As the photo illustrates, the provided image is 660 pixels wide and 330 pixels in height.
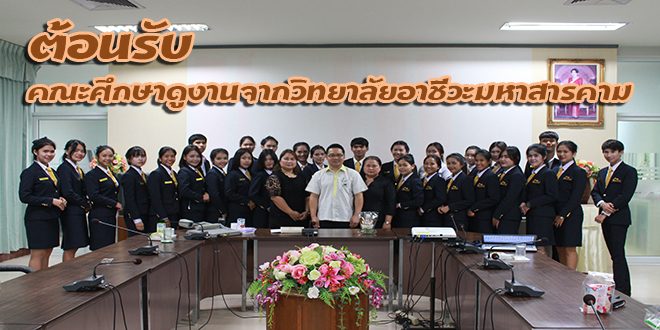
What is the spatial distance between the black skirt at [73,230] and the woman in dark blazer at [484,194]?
3.90 m

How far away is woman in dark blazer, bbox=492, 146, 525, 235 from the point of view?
5578 millimetres

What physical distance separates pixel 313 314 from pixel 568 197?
11.9 ft

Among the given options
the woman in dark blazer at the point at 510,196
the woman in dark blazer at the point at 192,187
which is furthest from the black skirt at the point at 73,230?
the woman in dark blazer at the point at 510,196

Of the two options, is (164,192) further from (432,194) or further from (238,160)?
(432,194)

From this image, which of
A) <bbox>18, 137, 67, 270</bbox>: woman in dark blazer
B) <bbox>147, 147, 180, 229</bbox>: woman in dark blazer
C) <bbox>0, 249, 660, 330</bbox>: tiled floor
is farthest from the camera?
<bbox>147, 147, 180, 229</bbox>: woman in dark blazer

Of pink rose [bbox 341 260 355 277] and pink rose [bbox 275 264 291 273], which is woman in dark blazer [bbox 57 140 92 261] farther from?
pink rose [bbox 341 260 355 277]

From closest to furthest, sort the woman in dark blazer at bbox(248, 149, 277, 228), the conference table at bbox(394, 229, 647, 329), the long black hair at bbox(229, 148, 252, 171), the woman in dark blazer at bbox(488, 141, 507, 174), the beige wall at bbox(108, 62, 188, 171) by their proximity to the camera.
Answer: the conference table at bbox(394, 229, 647, 329)
the woman in dark blazer at bbox(248, 149, 277, 228)
the long black hair at bbox(229, 148, 252, 171)
the woman in dark blazer at bbox(488, 141, 507, 174)
the beige wall at bbox(108, 62, 188, 171)

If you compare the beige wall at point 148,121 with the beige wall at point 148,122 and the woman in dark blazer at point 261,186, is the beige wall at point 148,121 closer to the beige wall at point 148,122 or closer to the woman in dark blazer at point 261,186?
the beige wall at point 148,122

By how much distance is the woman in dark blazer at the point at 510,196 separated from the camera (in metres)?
5.58

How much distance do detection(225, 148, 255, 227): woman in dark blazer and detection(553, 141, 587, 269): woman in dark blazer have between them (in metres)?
3.08

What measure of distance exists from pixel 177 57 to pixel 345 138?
8.27 ft

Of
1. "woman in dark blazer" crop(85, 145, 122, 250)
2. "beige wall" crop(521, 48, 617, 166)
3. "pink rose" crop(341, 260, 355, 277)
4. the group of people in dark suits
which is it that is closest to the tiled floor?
the group of people in dark suits

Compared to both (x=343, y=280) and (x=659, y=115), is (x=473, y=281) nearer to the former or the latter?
(x=343, y=280)

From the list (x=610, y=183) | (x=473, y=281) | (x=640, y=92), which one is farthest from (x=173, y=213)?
(x=640, y=92)
